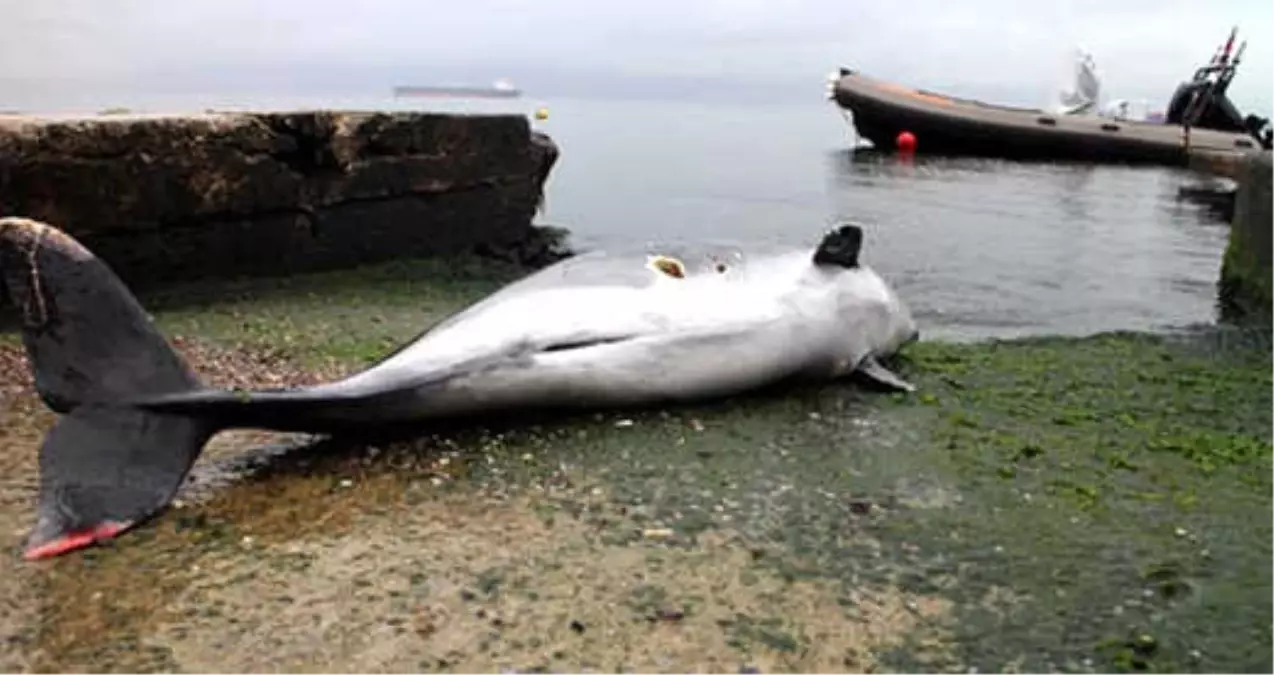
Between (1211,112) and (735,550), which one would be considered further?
(1211,112)

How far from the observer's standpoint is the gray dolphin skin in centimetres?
402

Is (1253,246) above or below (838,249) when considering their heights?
below

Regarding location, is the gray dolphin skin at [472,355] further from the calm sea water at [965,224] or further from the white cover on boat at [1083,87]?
the white cover on boat at [1083,87]

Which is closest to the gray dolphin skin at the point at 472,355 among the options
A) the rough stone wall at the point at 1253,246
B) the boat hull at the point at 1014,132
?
the rough stone wall at the point at 1253,246

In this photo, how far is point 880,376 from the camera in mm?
6141

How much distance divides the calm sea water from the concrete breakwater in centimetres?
163

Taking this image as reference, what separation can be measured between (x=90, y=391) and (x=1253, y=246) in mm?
9359

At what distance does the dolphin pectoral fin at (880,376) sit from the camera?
20.0 feet

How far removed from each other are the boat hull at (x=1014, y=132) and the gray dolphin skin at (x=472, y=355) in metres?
29.9

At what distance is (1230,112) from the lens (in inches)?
1446

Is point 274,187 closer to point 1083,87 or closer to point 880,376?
point 880,376

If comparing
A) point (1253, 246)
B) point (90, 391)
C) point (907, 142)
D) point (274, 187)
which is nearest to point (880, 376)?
point (90, 391)

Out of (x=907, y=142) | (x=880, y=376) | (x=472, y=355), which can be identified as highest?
(x=472, y=355)

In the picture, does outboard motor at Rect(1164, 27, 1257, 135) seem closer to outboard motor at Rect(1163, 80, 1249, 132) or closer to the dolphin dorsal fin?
outboard motor at Rect(1163, 80, 1249, 132)
